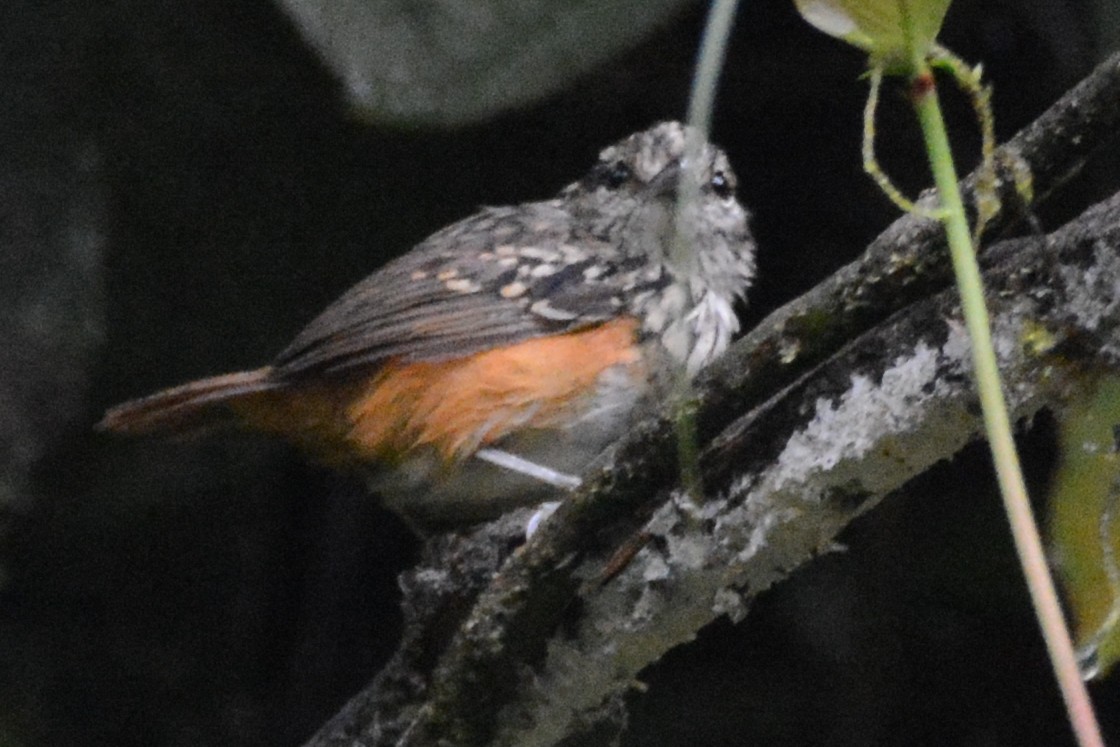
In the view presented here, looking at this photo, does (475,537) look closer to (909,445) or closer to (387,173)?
(909,445)

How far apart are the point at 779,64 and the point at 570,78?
0.96 meters

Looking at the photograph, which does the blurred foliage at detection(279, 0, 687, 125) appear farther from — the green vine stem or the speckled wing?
the green vine stem

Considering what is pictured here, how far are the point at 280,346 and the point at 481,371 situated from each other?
1055 mm

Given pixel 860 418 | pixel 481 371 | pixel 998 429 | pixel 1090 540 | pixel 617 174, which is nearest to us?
pixel 998 429

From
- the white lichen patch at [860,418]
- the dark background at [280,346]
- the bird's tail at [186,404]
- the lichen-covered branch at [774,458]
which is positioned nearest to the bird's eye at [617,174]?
the dark background at [280,346]

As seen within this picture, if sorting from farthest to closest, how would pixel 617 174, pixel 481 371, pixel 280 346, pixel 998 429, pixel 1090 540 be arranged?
pixel 280 346 < pixel 617 174 < pixel 481 371 < pixel 1090 540 < pixel 998 429

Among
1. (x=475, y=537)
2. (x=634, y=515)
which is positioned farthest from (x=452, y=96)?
(x=634, y=515)

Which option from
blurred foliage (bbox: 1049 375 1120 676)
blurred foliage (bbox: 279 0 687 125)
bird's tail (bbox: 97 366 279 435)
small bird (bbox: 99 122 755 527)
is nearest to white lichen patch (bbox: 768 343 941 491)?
blurred foliage (bbox: 1049 375 1120 676)

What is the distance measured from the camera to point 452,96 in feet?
7.18

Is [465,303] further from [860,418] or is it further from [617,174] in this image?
[860,418]

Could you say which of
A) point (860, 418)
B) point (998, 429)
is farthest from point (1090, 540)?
point (860, 418)

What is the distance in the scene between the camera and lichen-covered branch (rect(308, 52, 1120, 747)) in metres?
1.42

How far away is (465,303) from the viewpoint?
228cm

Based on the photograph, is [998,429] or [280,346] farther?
[280,346]
